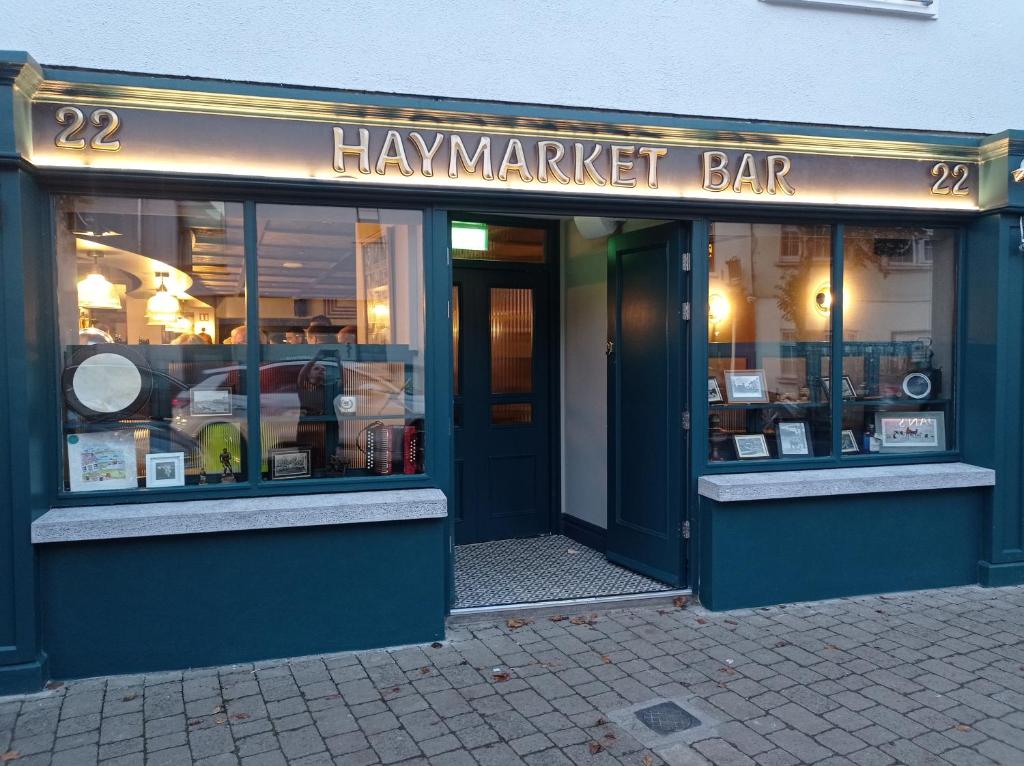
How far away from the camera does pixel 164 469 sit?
15.3ft

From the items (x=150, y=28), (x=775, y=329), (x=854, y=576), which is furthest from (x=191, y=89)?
(x=854, y=576)

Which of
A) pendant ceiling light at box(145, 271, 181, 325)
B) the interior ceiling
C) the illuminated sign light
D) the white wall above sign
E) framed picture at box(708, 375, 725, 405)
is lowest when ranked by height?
framed picture at box(708, 375, 725, 405)

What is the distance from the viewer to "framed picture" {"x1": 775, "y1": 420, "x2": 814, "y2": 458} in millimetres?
5801

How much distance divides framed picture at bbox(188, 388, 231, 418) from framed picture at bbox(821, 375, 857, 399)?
4.24m

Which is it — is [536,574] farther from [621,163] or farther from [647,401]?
[621,163]

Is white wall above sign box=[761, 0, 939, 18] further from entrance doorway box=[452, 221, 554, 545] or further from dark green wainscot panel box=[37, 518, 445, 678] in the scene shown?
dark green wainscot panel box=[37, 518, 445, 678]

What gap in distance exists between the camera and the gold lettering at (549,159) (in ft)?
16.1

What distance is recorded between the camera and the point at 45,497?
432 centimetres

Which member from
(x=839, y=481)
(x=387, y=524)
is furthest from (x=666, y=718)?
(x=839, y=481)

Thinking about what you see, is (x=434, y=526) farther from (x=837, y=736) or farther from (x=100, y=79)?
(x=100, y=79)

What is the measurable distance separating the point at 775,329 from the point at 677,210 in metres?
1.30

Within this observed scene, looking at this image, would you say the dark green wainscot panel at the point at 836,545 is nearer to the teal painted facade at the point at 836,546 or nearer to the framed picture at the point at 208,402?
the teal painted facade at the point at 836,546

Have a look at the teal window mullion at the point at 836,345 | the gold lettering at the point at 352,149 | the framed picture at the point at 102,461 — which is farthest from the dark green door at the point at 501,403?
the framed picture at the point at 102,461

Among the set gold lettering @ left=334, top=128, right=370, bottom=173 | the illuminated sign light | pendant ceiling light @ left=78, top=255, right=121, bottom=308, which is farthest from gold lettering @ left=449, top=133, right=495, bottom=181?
pendant ceiling light @ left=78, top=255, right=121, bottom=308
